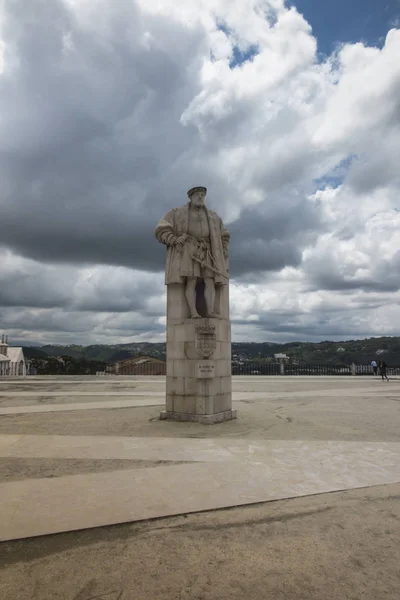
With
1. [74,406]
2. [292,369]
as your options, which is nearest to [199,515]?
[74,406]

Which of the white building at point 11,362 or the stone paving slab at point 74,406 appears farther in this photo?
the white building at point 11,362

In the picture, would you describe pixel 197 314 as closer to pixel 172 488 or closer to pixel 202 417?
pixel 202 417

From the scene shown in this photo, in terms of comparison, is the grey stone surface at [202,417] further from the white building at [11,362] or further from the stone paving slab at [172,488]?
the white building at [11,362]

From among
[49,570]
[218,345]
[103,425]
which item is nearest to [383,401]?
[218,345]

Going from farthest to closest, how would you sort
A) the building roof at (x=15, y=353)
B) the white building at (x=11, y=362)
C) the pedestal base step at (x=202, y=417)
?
1. the building roof at (x=15, y=353)
2. the white building at (x=11, y=362)
3. the pedestal base step at (x=202, y=417)

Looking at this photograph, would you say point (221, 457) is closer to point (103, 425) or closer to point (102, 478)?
point (102, 478)

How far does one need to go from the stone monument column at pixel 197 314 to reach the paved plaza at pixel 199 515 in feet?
5.87

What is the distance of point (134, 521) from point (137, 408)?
823cm

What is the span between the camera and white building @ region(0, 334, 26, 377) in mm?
37562

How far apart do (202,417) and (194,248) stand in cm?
423

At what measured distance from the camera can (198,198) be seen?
1072cm

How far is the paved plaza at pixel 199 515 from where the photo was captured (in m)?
2.76

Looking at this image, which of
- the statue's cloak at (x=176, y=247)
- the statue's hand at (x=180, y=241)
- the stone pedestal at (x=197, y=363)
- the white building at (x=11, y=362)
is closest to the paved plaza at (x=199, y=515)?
the stone pedestal at (x=197, y=363)

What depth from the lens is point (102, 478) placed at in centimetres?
494
